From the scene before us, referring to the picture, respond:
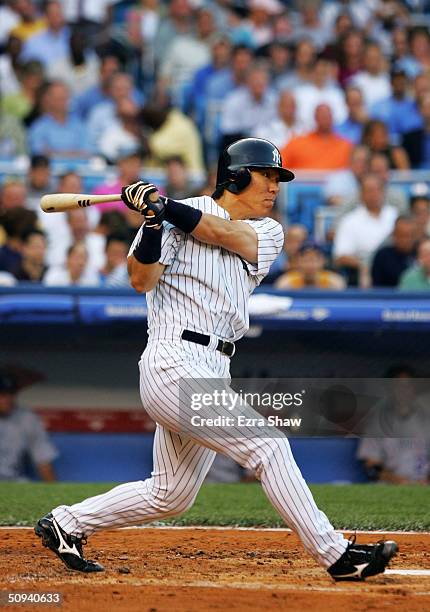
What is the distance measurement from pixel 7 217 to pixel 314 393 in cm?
264

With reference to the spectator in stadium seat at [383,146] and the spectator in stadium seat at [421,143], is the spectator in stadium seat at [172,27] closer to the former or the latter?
the spectator in stadium seat at [383,146]

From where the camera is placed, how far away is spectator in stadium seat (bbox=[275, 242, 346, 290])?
7.84 metres

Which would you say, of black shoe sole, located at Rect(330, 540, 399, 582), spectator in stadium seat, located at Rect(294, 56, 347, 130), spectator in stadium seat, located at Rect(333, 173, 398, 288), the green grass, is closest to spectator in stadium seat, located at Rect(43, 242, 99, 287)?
the green grass

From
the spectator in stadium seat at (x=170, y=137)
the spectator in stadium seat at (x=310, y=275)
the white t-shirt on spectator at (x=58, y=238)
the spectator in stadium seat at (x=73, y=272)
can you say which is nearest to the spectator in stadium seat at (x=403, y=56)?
the spectator in stadium seat at (x=170, y=137)

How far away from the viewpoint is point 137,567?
167 inches

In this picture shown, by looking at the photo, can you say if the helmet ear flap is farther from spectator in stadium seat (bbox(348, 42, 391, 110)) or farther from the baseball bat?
spectator in stadium seat (bbox(348, 42, 391, 110))

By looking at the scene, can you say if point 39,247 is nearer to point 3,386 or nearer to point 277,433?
point 3,386

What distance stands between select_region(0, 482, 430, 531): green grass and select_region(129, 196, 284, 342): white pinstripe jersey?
170 cm

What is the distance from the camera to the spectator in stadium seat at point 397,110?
34.6 ft

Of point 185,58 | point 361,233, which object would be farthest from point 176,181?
point 185,58

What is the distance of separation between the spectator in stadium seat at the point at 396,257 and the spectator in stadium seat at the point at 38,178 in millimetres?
2539

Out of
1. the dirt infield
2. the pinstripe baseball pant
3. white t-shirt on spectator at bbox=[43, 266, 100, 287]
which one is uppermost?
white t-shirt on spectator at bbox=[43, 266, 100, 287]

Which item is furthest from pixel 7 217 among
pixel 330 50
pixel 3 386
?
pixel 330 50

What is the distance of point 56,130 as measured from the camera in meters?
9.98
